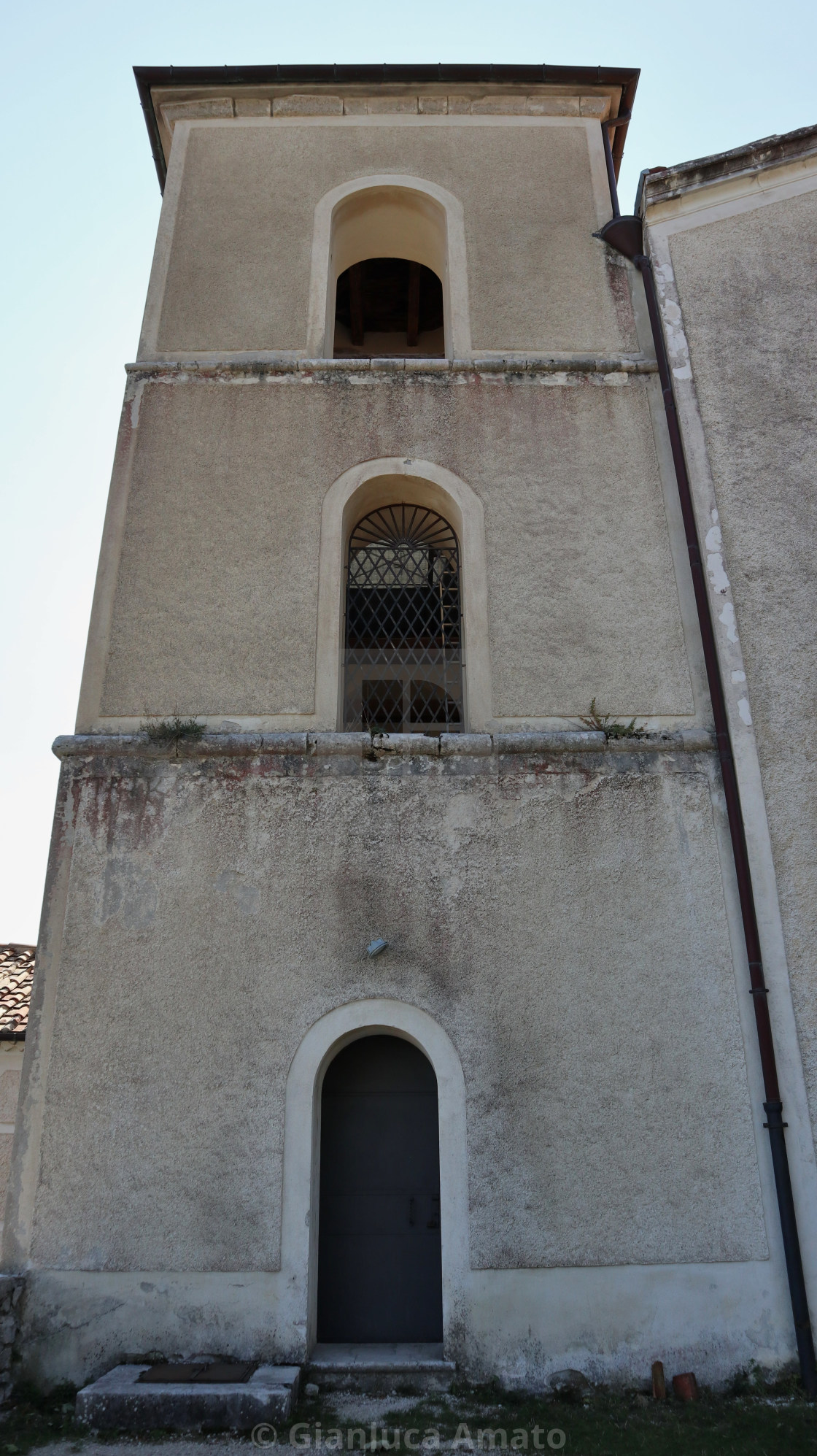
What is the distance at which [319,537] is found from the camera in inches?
275

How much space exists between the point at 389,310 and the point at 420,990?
8.68 m

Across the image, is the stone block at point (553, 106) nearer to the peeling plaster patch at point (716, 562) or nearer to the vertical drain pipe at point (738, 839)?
the vertical drain pipe at point (738, 839)

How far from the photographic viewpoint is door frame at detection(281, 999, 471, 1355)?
5.15 meters

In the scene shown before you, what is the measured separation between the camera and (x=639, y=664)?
6.62 metres

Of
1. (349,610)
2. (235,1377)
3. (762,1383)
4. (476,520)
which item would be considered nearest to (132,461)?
(349,610)

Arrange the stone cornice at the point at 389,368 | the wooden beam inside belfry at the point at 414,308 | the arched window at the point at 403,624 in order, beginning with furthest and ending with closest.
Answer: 1. the wooden beam inside belfry at the point at 414,308
2. the stone cornice at the point at 389,368
3. the arched window at the point at 403,624

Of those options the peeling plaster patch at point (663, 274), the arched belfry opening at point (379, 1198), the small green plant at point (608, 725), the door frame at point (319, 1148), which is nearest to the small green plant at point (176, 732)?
the door frame at point (319, 1148)

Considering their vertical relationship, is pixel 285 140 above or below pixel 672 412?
above

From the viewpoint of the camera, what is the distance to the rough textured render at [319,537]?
6.57 meters

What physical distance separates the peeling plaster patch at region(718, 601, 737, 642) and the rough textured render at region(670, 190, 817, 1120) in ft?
0.21

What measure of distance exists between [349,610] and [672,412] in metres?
2.87

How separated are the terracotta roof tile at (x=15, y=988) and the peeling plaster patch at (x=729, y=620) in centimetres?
672

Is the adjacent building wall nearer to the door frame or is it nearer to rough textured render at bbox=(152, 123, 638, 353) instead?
rough textured render at bbox=(152, 123, 638, 353)

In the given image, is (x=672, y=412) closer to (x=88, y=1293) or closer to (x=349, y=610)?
(x=349, y=610)
